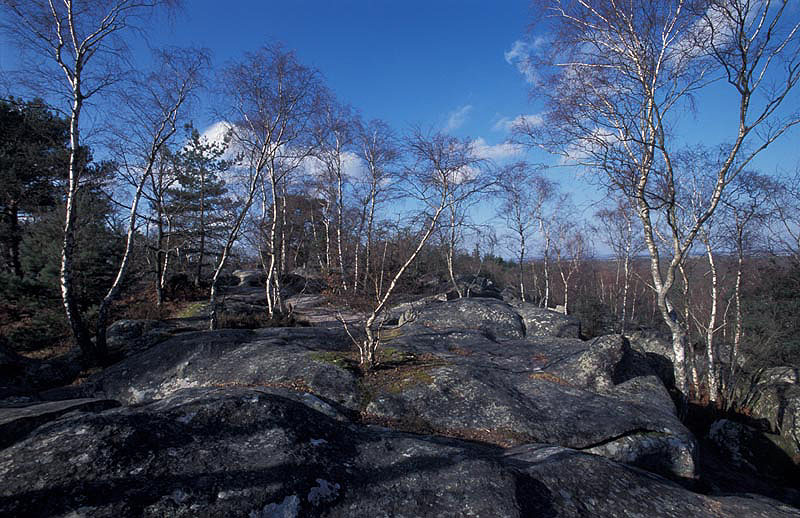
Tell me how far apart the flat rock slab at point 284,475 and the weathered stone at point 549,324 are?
339 inches

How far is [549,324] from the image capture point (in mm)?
12797

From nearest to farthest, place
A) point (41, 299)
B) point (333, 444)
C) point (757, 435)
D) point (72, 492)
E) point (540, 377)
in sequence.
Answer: point (72, 492), point (333, 444), point (540, 377), point (757, 435), point (41, 299)

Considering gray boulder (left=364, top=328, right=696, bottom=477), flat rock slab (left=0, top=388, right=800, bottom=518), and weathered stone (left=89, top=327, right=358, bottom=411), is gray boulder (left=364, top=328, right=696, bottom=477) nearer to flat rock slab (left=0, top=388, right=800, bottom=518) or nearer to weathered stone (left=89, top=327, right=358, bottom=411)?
weathered stone (left=89, top=327, right=358, bottom=411)

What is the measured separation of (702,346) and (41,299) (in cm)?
2805

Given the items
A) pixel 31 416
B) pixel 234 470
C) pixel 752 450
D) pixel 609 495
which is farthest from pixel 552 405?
pixel 31 416

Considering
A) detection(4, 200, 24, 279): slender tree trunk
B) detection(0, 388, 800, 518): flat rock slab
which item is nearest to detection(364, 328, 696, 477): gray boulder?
detection(0, 388, 800, 518): flat rock slab

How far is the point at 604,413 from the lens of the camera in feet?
19.9

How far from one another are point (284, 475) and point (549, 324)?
37.5 ft

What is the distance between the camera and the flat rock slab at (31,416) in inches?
138

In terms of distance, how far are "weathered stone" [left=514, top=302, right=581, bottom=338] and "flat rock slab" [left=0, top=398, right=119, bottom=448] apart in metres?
11.5

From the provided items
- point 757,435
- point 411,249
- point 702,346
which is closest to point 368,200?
point 411,249

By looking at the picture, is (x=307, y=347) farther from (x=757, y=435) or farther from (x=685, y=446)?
(x=757, y=435)

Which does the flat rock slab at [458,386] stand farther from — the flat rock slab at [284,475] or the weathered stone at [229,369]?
the flat rock slab at [284,475]

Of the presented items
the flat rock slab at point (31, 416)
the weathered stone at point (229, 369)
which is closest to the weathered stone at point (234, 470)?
the flat rock slab at point (31, 416)
